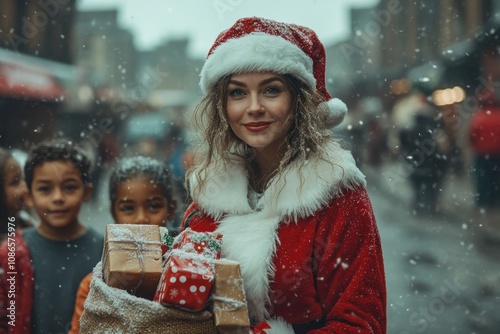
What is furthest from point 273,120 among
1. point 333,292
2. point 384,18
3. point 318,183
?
point 384,18

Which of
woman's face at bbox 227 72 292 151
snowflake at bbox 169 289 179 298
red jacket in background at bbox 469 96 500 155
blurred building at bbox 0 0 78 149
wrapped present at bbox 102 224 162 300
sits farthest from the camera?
blurred building at bbox 0 0 78 149

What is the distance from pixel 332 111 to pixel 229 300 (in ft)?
3.04

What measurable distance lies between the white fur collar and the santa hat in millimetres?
272

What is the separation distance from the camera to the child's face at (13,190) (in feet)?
12.1

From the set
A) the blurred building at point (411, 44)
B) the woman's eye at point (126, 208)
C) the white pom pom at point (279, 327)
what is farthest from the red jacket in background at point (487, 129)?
the white pom pom at point (279, 327)

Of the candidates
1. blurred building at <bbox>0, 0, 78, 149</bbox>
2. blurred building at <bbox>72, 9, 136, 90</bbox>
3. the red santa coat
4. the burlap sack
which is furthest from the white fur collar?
blurred building at <bbox>72, 9, 136, 90</bbox>

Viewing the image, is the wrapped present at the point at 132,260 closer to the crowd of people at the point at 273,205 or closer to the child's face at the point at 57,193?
the crowd of people at the point at 273,205

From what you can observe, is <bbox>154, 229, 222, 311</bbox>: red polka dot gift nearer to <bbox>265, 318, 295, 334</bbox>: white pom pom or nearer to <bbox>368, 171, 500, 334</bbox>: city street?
<bbox>265, 318, 295, 334</bbox>: white pom pom

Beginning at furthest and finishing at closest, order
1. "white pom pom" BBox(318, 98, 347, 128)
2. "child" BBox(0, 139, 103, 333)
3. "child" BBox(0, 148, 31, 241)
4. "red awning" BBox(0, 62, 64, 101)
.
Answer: "red awning" BBox(0, 62, 64, 101)
"child" BBox(0, 148, 31, 241)
"child" BBox(0, 139, 103, 333)
"white pom pom" BBox(318, 98, 347, 128)

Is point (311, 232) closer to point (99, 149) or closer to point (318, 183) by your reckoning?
point (318, 183)

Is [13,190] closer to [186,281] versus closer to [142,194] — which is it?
[142,194]

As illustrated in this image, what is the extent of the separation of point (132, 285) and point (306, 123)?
0.87 meters

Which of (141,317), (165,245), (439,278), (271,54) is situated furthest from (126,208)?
(439,278)

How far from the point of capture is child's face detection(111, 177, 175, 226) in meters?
3.29
